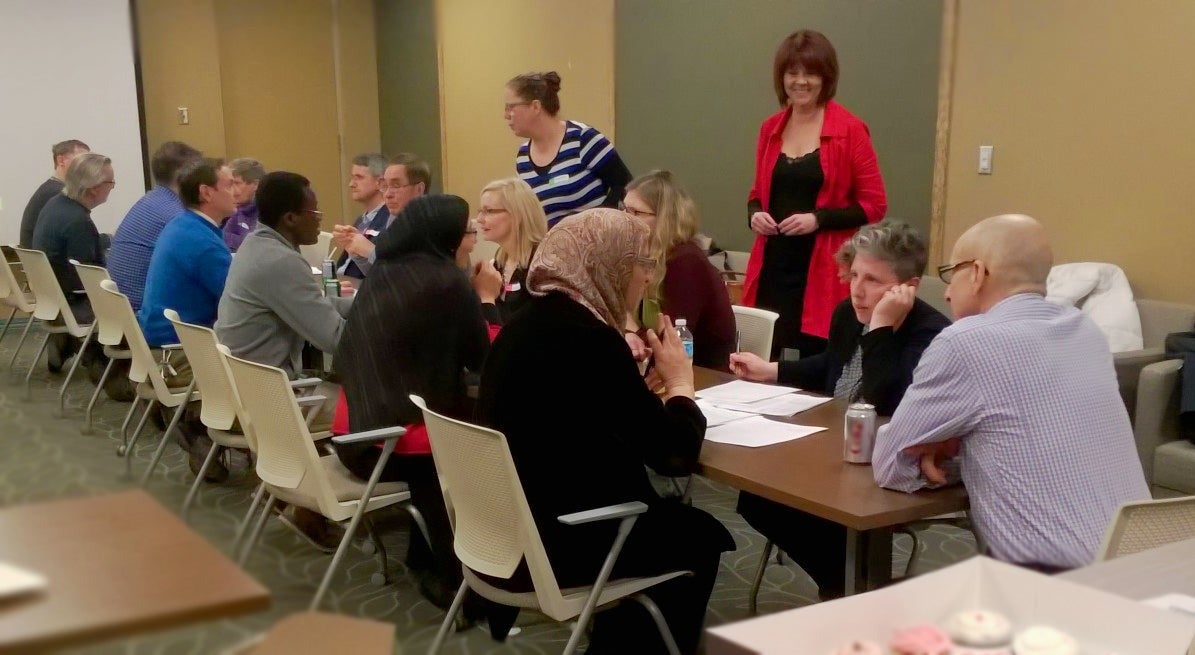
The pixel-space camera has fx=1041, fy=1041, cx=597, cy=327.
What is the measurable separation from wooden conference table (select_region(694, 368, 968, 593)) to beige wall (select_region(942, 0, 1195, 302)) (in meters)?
2.65

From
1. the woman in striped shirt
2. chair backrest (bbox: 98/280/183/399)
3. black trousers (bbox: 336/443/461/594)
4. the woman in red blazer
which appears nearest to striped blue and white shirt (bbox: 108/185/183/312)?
chair backrest (bbox: 98/280/183/399)

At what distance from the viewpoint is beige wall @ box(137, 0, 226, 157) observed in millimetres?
8414

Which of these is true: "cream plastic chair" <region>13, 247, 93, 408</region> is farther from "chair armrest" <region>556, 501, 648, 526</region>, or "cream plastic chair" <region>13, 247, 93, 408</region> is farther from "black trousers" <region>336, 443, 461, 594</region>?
"chair armrest" <region>556, 501, 648, 526</region>

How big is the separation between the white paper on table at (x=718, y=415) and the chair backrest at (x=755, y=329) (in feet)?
3.15

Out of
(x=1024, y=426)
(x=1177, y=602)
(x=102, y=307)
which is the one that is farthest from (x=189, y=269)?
(x=1177, y=602)

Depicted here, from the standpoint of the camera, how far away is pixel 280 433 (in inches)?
107

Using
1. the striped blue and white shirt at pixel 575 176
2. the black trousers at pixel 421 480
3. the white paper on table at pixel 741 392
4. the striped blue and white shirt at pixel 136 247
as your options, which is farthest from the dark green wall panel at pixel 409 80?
the white paper on table at pixel 741 392

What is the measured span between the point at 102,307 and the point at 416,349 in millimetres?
2301

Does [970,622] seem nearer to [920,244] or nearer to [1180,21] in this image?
[920,244]

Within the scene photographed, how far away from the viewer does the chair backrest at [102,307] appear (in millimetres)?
4355

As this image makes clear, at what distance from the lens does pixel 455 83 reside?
863 cm

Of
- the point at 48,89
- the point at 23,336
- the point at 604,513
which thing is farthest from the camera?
the point at 48,89

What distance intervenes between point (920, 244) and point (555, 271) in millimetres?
1046

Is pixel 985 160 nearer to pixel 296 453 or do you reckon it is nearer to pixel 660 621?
pixel 660 621
